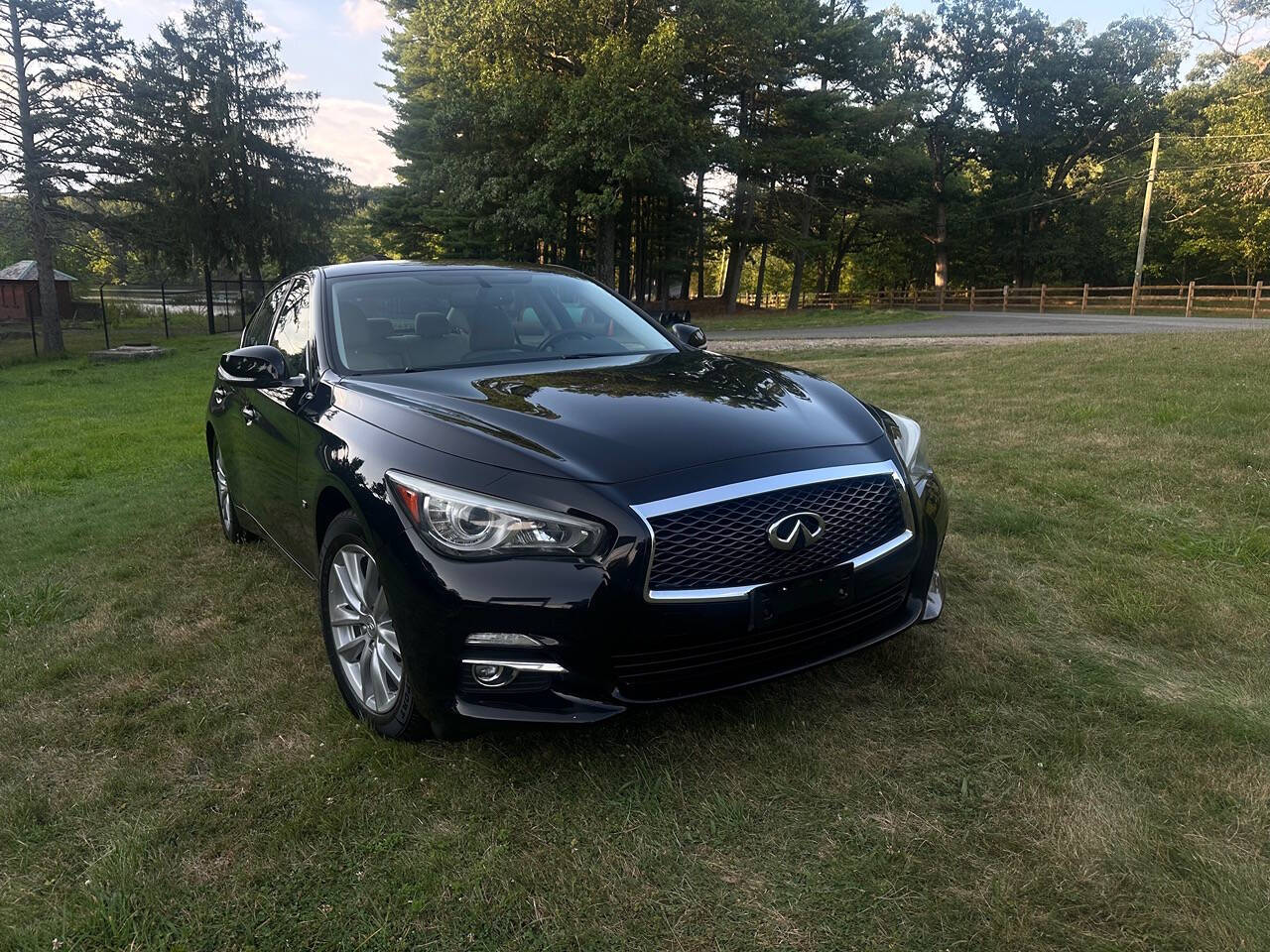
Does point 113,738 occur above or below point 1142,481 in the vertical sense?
below

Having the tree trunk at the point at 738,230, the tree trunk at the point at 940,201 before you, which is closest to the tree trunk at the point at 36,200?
the tree trunk at the point at 738,230

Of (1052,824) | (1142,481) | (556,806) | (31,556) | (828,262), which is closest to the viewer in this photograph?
(1052,824)

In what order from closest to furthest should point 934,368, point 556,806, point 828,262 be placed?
point 556,806
point 934,368
point 828,262

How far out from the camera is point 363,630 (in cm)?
291

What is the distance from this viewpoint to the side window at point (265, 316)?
14.9 ft

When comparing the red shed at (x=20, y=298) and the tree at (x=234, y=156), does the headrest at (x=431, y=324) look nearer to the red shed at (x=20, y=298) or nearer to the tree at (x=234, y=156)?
the tree at (x=234, y=156)

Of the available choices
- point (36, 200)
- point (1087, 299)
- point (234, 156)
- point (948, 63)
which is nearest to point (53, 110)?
point (36, 200)

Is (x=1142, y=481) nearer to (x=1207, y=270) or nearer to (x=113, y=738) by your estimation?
(x=113, y=738)

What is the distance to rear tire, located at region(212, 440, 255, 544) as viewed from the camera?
4.85 metres

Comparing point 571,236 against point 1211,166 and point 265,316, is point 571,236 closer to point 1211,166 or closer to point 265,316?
point 1211,166

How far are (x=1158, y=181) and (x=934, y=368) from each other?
115ft

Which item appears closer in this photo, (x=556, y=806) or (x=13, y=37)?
(x=556, y=806)

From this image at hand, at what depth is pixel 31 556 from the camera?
5000 millimetres

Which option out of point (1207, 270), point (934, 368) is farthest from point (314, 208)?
point (1207, 270)
